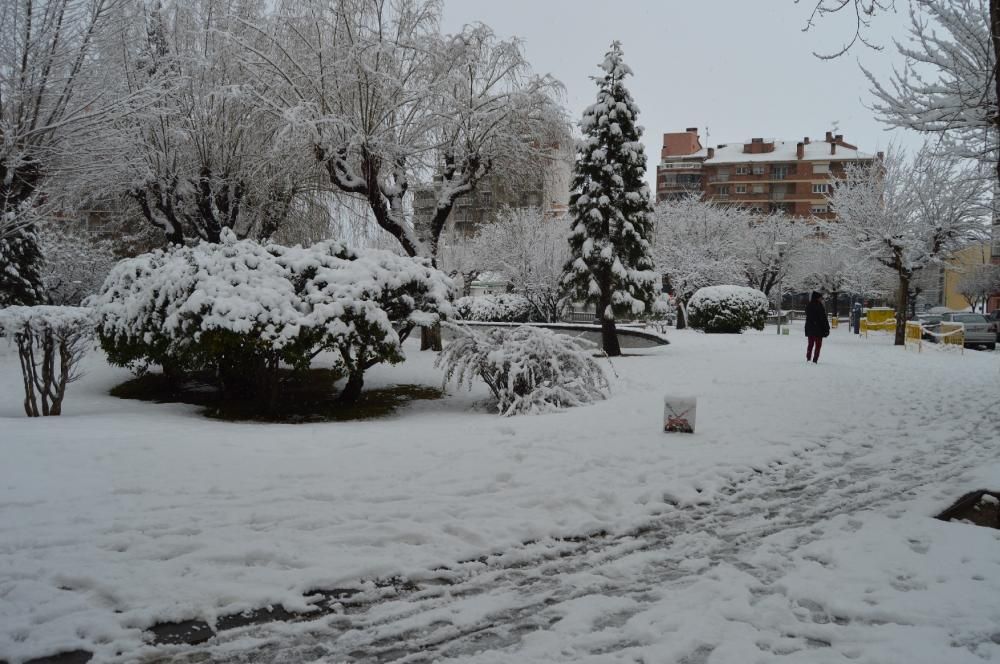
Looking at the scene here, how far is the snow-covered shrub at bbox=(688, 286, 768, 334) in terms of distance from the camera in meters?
26.9

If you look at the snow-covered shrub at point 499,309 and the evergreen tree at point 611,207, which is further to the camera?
the snow-covered shrub at point 499,309

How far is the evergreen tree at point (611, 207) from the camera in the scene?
694 inches

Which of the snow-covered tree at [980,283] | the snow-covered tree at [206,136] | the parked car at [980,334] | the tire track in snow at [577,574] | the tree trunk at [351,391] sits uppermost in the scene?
the snow-covered tree at [206,136]

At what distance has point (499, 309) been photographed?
97.3ft

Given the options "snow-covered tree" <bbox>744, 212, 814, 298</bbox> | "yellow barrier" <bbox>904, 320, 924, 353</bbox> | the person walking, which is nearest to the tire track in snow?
the person walking

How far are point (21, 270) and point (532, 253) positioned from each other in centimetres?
2052

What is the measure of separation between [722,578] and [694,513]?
131cm

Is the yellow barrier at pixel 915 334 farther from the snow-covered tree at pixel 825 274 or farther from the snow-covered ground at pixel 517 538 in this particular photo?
the snow-covered tree at pixel 825 274

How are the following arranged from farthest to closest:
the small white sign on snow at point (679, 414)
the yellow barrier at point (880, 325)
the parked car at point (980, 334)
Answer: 1. the yellow barrier at point (880, 325)
2. the parked car at point (980, 334)
3. the small white sign on snow at point (679, 414)

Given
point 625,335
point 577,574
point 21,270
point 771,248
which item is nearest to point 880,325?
point 625,335

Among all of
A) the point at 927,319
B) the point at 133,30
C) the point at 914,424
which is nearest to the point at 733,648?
the point at 914,424

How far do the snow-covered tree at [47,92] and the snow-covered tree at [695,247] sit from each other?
1102 inches

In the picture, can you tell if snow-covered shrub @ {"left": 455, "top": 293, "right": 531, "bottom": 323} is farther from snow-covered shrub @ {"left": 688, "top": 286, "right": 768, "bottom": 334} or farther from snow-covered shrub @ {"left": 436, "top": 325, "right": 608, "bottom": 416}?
snow-covered shrub @ {"left": 436, "top": 325, "right": 608, "bottom": 416}

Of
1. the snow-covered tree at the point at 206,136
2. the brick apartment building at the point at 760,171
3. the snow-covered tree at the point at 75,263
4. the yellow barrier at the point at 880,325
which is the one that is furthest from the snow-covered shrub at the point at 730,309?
the brick apartment building at the point at 760,171
